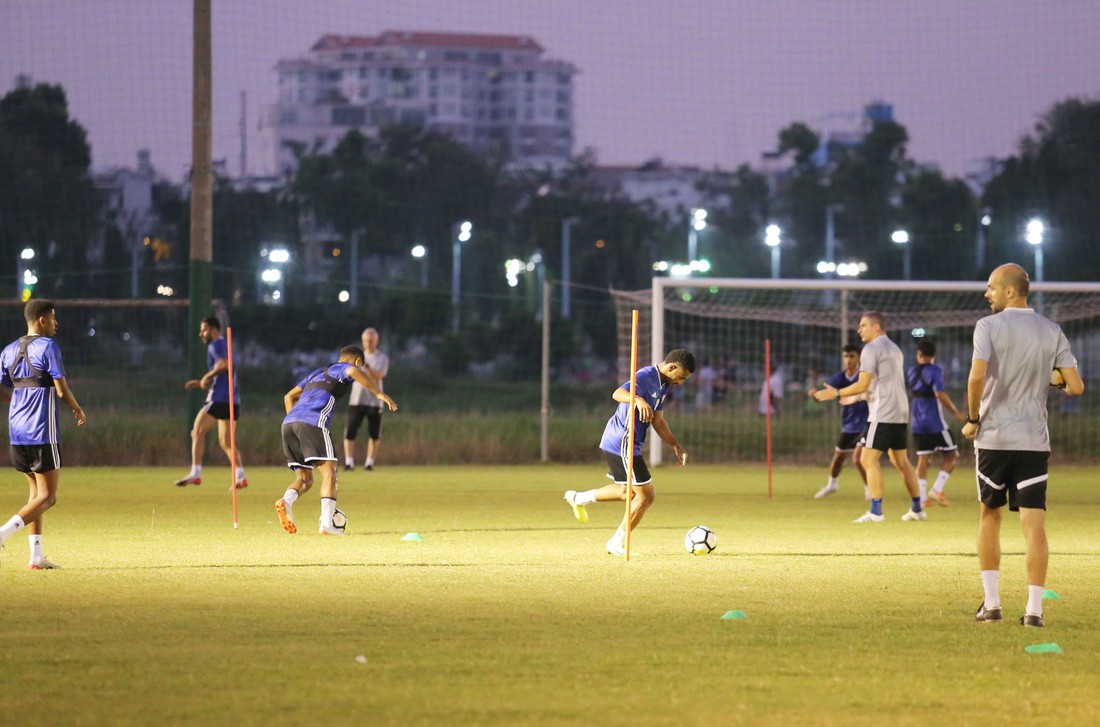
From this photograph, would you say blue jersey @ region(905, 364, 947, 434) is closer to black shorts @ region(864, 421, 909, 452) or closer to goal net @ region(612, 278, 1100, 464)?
black shorts @ region(864, 421, 909, 452)

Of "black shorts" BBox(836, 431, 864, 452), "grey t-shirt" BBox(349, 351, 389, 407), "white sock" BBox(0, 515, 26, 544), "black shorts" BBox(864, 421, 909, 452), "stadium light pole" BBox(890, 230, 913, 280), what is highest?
"stadium light pole" BBox(890, 230, 913, 280)

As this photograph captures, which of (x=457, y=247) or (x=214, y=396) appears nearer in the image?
(x=214, y=396)

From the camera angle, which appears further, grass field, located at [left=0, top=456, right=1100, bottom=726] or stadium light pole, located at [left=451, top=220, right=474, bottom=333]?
stadium light pole, located at [left=451, top=220, right=474, bottom=333]

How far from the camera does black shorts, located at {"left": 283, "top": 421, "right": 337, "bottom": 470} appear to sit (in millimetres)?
13430

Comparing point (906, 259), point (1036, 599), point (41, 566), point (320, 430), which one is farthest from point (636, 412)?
point (906, 259)

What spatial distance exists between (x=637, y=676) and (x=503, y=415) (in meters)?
24.6

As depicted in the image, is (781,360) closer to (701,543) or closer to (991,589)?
(701,543)

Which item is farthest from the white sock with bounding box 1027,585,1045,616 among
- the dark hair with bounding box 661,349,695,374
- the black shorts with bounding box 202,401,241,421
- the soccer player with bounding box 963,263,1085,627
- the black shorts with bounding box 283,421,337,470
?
the black shorts with bounding box 202,401,241,421

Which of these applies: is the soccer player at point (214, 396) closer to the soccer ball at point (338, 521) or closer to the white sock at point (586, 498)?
the soccer ball at point (338, 521)

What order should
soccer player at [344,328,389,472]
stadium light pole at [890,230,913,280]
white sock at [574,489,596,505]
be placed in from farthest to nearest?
stadium light pole at [890,230,913,280] → soccer player at [344,328,389,472] → white sock at [574,489,596,505]

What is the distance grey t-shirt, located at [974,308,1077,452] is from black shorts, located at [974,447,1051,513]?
5cm

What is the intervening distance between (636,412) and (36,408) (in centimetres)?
443

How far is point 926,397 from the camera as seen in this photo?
58.3 feet

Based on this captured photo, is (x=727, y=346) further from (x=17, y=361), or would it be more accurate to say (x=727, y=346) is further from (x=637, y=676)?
(x=637, y=676)
